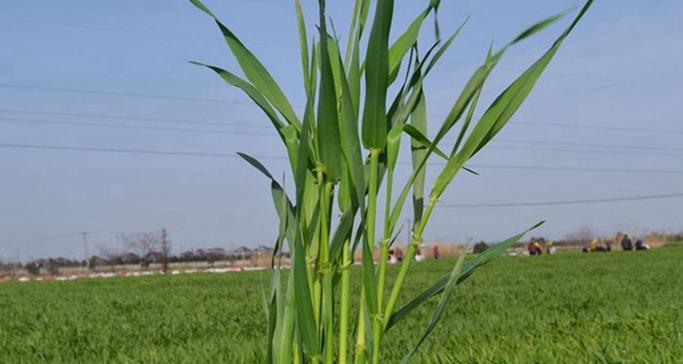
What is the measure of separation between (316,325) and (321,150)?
1.07 ft

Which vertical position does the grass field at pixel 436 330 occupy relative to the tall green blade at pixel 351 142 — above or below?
below

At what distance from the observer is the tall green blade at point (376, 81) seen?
148 centimetres

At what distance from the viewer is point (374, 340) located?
1.58 meters

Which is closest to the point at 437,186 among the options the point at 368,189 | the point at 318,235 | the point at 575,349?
the point at 368,189

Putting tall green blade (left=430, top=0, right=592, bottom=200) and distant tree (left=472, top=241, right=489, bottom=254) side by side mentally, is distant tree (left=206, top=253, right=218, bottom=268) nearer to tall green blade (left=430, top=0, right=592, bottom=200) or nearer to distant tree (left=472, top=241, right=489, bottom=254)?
distant tree (left=472, top=241, right=489, bottom=254)

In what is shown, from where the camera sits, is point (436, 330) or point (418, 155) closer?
point (418, 155)

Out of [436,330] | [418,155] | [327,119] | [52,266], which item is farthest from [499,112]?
[52,266]

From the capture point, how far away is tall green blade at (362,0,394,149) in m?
1.48

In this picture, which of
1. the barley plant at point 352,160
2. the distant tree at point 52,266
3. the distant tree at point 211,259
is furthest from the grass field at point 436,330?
the distant tree at point 52,266

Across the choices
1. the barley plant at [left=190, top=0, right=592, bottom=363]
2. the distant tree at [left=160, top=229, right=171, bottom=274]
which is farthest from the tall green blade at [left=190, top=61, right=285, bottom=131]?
the distant tree at [left=160, top=229, right=171, bottom=274]

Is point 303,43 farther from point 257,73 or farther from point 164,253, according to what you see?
point 164,253

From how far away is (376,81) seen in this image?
4.96 ft

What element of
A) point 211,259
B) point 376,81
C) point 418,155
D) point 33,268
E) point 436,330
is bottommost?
point 436,330

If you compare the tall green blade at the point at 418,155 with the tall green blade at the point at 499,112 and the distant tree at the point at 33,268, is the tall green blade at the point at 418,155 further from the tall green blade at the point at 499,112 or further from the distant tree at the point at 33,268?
the distant tree at the point at 33,268
